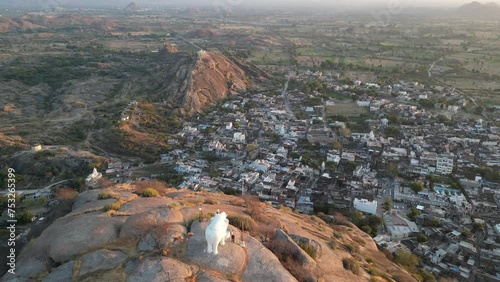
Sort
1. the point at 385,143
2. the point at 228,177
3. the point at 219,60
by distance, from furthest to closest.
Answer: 1. the point at 219,60
2. the point at 385,143
3. the point at 228,177

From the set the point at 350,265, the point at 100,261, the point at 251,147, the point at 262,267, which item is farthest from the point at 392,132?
the point at 100,261

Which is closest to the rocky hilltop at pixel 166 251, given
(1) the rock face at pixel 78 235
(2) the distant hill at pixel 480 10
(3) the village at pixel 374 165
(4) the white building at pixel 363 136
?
(1) the rock face at pixel 78 235

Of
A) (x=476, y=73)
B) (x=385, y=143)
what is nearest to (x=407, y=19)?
(x=476, y=73)

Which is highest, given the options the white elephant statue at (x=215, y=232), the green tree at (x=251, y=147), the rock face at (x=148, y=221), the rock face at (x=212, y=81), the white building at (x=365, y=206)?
the white elephant statue at (x=215, y=232)

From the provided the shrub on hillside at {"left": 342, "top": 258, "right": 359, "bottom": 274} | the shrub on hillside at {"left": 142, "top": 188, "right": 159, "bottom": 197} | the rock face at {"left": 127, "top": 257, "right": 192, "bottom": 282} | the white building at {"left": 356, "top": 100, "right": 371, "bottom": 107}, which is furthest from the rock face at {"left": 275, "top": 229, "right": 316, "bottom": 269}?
the white building at {"left": 356, "top": 100, "right": 371, "bottom": 107}

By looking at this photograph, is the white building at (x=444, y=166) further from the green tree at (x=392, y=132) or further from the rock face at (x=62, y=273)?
the rock face at (x=62, y=273)

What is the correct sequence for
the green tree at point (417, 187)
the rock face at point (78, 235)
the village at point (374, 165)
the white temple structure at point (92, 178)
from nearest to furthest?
the rock face at point (78, 235)
the village at point (374, 165)
the white temple structure at point (92, 178)
the green tree at point (417, 187)

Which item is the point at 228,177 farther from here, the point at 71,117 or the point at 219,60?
the point at 219,60

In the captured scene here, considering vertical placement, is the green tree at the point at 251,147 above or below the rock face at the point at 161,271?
below
